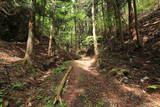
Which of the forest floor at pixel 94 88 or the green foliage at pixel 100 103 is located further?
the forest floor at pixel 94 88

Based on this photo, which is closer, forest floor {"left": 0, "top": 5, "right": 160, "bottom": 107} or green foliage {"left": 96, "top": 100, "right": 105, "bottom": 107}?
green foliage {"left": 96, "top": 100, "right": 105, "bottom": 107}

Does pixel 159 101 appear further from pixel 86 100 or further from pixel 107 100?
pixel 86 100

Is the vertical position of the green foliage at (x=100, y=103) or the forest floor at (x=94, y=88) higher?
the forest floor at (x=94, y=88)

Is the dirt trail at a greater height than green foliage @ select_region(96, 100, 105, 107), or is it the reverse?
the dirt trail

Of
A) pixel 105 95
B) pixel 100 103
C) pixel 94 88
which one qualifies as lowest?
pixel 100 103

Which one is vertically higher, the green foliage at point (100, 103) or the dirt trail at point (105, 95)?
the dirt trail at point (105, 95)

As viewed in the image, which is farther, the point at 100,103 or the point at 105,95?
the point at 105,95

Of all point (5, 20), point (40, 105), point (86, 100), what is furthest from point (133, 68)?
point (5, 20)

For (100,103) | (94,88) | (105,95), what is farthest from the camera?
(94,88)

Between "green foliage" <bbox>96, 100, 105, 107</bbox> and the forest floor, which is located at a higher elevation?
the forest floor

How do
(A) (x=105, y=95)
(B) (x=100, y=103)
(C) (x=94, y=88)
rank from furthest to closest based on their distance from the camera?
(C) (x=94, y=88)
(A) (x=105, y=95)
(B) (x=100, y=103)

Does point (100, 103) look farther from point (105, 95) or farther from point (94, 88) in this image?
point (94, 88)

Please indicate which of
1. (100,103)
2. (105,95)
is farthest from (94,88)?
(100,103)

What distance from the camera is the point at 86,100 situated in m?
5.64
